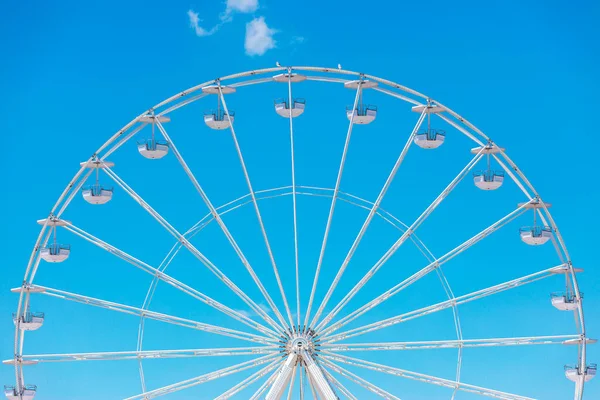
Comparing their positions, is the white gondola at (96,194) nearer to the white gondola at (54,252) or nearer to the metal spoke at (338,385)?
the white gondola at (54,252)

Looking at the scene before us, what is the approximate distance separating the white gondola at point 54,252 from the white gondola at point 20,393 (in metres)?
4.41

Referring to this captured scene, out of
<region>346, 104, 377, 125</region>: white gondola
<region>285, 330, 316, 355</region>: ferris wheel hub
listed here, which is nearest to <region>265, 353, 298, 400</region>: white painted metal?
<region>285, 330, 316, 355</region>: ferris wheel hub

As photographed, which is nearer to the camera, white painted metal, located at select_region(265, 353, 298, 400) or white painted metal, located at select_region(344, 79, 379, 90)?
white painted metal, located at select_region(265, 353, 298, 400)

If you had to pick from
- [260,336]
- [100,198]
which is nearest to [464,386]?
[260,336]

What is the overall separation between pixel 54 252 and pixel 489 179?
598 inches

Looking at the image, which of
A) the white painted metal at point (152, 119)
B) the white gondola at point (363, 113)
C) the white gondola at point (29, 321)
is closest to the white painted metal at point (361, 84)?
the white gondola at point (363, 113)

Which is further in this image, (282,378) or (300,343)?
(300,343)

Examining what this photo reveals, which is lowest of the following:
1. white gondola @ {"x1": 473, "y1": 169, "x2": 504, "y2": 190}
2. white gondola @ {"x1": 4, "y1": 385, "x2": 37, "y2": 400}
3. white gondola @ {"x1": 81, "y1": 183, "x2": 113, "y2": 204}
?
white gondola @ {"x1": 4, "y1": 385, "x2": 37, "y2": 400}

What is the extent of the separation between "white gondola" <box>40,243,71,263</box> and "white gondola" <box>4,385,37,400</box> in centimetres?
441

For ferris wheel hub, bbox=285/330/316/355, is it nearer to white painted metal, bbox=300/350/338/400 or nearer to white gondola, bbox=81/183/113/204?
white painted metal, bbox=300/350/338/400

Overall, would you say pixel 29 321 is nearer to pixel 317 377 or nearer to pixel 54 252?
pixel 54 252

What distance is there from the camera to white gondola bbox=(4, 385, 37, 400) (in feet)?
160

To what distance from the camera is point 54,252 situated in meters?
49.2

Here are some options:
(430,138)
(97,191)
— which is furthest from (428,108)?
(97,191)
